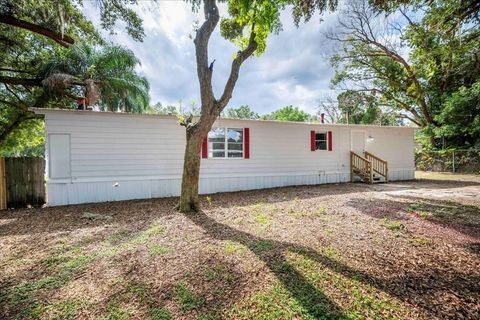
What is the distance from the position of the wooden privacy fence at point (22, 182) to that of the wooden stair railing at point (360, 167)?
12.3m

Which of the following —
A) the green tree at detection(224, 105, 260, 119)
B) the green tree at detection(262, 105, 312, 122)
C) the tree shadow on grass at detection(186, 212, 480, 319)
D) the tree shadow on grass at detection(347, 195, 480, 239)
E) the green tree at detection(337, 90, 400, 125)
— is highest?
the green tree at detection(224, 105, 260, 119)

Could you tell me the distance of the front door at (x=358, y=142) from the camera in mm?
11898

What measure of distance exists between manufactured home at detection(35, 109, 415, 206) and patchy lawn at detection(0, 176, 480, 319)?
2163 mm

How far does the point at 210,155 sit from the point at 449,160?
17.1 metres

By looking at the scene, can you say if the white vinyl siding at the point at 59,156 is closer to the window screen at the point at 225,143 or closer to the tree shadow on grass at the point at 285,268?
the window screen at the point at 225,143

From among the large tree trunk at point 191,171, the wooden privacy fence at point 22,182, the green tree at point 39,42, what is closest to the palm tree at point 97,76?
the green tree at point 39,42

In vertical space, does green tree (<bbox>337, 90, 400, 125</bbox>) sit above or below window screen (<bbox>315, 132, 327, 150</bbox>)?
above

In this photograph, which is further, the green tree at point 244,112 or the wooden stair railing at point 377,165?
the green tree at point 244,112

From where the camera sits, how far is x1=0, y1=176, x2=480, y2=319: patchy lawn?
2.43 meters

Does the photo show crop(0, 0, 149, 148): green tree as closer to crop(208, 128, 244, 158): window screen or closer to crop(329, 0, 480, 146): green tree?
crop(208, 128, 244, 158): window screen

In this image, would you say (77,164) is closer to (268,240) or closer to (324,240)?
(268,240)

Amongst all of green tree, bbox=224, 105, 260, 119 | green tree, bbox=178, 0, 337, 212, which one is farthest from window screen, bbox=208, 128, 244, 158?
green tree, bbox=224, 105, 260, 119

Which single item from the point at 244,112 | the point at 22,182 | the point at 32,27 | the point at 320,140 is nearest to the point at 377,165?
the point at 320,140

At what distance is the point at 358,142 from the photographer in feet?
39.4
